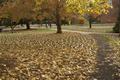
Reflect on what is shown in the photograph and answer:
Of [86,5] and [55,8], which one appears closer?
→ [86,5]

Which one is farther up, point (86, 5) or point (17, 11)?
point (86, 5)

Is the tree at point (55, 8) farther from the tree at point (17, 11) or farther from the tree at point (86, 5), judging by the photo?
the tree at point (86, 5)

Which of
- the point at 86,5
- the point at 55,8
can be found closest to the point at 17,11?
the point at 55,8

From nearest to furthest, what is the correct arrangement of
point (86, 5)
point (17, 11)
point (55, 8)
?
point (86, 5), point (55, 8), point (17, 11)

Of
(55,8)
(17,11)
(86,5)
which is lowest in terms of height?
(17,11)

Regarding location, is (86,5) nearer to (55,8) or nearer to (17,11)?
(55,8)

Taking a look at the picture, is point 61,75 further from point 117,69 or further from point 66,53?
point 66,53

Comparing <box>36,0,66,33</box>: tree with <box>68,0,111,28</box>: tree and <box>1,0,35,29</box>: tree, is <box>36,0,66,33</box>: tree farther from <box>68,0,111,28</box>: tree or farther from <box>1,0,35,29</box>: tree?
<box>68,0,111,28</box>: tree

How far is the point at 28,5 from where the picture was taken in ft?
157

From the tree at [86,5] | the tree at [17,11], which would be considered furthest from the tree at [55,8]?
the tree at [86,5]

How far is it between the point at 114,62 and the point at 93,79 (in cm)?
407

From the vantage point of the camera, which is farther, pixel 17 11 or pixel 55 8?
pixel 17 11

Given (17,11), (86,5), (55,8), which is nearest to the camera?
(86,5)

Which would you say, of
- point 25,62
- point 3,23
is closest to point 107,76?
point 25,62
